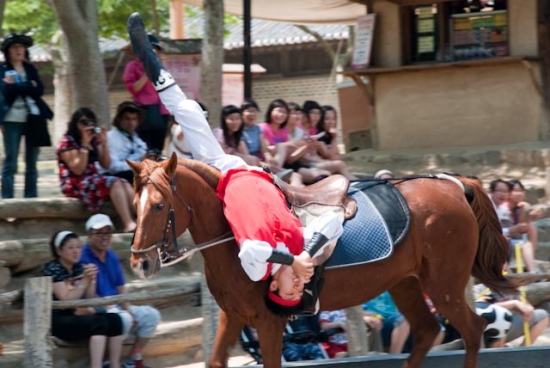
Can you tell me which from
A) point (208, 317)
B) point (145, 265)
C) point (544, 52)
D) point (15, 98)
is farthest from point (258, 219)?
point (544, 52)

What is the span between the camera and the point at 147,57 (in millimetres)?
6059

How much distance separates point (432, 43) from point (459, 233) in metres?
8.47

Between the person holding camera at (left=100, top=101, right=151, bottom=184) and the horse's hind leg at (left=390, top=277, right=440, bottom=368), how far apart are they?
2.80m

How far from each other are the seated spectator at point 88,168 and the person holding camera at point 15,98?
Answer: 62cm

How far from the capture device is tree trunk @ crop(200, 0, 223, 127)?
35.7ft

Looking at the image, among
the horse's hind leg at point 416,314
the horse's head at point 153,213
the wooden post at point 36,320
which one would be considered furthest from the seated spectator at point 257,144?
the horse's head at point 153,213

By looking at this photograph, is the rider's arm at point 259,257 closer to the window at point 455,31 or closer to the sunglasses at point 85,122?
the sunglasses at point 85,122

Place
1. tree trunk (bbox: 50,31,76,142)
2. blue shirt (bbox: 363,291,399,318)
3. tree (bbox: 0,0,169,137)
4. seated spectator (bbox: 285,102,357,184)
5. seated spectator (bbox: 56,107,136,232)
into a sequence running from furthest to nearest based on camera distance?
tree trunk (bbox: 50,31,76,142) < tree (bbox: 0,0,169,137) < seated spectator (bbox: 285,102,357,184) < seated spectator (bbox: 56,107,136,232) < blue shirt (bbox: 363,291,399,318)

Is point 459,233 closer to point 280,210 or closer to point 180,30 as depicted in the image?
point 280,210

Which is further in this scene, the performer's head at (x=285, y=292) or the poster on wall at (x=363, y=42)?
the poster on wall at (x=363, y=42)

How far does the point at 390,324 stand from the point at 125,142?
2.80m

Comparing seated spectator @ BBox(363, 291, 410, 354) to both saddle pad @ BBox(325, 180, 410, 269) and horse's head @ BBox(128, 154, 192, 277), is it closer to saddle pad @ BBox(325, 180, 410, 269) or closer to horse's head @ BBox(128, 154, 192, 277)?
saddle pad @ BBox(325, 180, 410, 269)

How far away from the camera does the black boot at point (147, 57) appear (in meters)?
6.04

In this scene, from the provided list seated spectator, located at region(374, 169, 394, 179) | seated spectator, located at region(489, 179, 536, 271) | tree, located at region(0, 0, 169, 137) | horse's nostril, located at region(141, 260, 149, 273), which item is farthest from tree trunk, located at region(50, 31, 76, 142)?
horse's nostril, located at region(141, 260, 149, 273)
